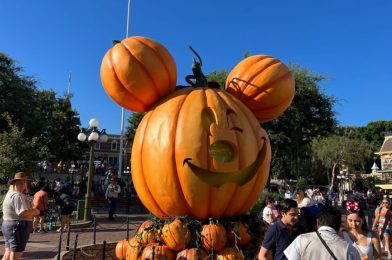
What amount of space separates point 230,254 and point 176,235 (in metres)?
0.63

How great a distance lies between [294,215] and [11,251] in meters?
4.06

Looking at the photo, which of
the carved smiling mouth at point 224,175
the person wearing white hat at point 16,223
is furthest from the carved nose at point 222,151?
the person wearing white hat at point 16,223

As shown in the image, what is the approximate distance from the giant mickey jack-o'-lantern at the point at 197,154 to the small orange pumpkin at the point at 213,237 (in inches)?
9.6

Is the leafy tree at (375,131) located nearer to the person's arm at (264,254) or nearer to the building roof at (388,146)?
the building roof at (388,146)

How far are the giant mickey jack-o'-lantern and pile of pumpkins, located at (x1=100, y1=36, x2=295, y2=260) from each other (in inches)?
0.4

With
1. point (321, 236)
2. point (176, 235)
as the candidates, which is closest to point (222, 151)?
point (176, 235)

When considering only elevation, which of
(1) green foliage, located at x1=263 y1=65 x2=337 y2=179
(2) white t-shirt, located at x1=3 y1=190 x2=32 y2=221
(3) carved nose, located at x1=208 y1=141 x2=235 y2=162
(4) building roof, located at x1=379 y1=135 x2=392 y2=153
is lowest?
(2) white t-shirt, located at x1=3 y1=190 x2=32 y2=221

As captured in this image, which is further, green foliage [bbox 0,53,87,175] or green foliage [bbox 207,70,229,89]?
green foliage [bbox 207,70,229,89]

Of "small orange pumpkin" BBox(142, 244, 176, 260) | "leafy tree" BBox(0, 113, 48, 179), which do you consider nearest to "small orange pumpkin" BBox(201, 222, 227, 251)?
"small orange pumpkin" BBox(142, 244, 176, 260)

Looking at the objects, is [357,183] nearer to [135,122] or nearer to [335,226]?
[135,122]

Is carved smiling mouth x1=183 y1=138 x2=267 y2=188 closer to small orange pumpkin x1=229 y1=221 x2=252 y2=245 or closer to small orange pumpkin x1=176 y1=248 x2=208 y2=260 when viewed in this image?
small orange pumpkin x1=229 y1=221 x2=252 y2=245

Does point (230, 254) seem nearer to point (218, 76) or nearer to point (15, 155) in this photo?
point (15, 155)

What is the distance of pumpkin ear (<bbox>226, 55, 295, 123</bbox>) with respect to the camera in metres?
5.05

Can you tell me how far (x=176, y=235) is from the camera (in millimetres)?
4379
